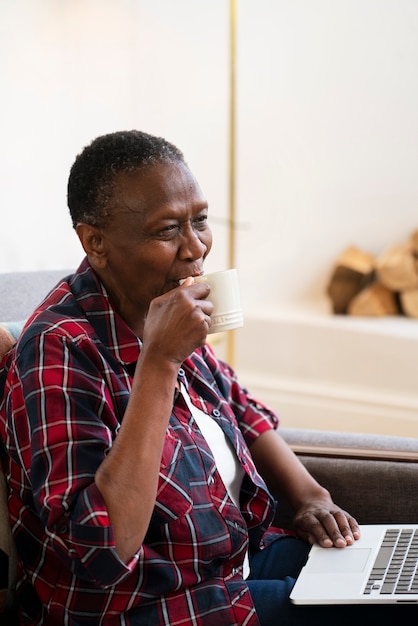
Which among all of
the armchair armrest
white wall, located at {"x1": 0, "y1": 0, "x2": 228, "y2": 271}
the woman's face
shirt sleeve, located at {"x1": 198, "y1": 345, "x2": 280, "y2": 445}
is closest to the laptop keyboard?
the armchair armrest

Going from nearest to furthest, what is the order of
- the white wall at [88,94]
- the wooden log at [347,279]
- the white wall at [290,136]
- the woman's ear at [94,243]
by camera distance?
1. the woman's ear at [94,243]
2. the white wall at [88,94]
3. the white wall at [290,136]
4. the wooden log at [347,279]

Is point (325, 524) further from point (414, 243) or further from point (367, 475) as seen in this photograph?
point (414, 243)

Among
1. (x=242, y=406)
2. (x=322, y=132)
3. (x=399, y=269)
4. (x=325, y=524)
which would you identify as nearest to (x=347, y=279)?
(x=399, y=269)

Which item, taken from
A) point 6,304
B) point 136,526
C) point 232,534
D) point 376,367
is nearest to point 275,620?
point 232,534

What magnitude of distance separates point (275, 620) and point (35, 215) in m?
1.94

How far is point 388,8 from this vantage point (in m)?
3.31

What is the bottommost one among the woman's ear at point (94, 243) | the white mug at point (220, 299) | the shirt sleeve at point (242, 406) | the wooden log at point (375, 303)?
the wooden log at point (375, 303)

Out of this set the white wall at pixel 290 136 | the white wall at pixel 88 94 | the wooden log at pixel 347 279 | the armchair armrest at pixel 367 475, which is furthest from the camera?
the wooden log at pixel 347 279

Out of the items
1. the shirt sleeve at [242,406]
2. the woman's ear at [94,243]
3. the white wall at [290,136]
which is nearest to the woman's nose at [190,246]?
the woman's ear at [94,243]

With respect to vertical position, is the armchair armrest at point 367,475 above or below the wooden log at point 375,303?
above

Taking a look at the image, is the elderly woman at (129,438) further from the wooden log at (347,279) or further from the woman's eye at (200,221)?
the wooden log at (347,279)

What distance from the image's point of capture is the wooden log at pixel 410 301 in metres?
3.31

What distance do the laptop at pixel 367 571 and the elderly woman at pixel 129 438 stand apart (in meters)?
0.04

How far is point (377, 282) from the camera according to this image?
3.39m
